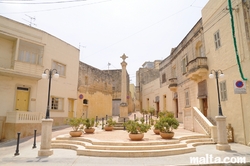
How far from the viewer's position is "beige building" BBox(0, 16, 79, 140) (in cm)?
1295

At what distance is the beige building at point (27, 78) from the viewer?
13.0 m

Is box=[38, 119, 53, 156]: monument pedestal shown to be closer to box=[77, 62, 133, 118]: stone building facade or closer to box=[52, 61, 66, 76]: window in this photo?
box=[52, 61, 66, 76]: window

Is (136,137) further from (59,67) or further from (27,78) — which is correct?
(59,67)

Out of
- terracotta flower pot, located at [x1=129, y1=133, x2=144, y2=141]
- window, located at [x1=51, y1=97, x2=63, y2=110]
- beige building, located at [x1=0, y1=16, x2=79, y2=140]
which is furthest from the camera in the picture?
window, located at [x1=51, y1=97, x2=63, y2=110]

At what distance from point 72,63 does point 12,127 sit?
884 centimetres

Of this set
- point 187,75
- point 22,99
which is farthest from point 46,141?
point 187,75

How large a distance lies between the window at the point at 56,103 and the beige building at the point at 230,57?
44.7ft

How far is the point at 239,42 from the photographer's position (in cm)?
944

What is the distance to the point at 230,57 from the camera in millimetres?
10125

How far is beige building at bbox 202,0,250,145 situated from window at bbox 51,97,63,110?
13.6 metres

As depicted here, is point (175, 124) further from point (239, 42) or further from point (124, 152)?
point (239, 42)

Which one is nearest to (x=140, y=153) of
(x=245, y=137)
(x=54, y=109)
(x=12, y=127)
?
(x=245, y=137)

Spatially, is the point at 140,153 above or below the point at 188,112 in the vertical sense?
below

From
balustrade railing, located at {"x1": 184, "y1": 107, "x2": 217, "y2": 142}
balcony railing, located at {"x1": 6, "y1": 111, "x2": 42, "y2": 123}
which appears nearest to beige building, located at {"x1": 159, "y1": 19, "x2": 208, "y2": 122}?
balustrade railing, located at {"x1": 184, "y1": 107, "x2": 217, "y2": 142}
